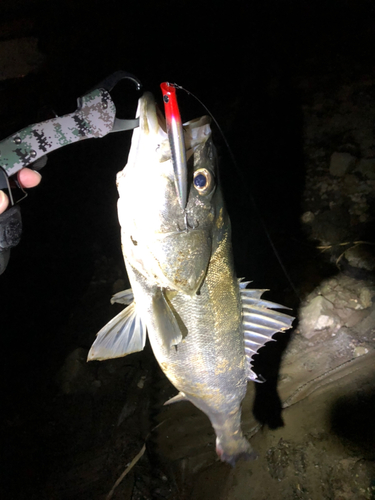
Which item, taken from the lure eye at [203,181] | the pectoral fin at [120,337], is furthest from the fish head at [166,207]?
the pectoral fin at [120,337]

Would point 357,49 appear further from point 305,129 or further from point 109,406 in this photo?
point 109,406

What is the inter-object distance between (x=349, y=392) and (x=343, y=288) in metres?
1.44

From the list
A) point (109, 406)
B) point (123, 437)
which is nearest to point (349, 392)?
point (123, 437)

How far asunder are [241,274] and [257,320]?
9.04 ft

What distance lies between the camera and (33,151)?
144 centimetres

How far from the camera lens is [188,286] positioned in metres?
1.58

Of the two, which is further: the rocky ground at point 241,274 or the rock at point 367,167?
the rock at point 367,167

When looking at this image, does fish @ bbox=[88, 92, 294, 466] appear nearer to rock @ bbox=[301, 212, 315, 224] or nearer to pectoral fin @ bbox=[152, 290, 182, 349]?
pectoral fin @ bbox=[152, 290, 182, 349]

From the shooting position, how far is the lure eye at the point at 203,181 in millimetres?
1411

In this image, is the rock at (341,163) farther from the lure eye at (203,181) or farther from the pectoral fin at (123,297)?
the pectoral fin at (123,297)

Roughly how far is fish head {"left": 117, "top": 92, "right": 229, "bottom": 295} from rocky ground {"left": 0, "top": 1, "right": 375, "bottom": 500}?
2.58 ft

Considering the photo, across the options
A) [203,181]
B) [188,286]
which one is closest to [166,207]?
[203,181]

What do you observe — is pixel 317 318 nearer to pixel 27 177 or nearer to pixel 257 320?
pixel 257 320

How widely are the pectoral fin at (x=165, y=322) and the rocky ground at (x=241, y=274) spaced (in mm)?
1320
